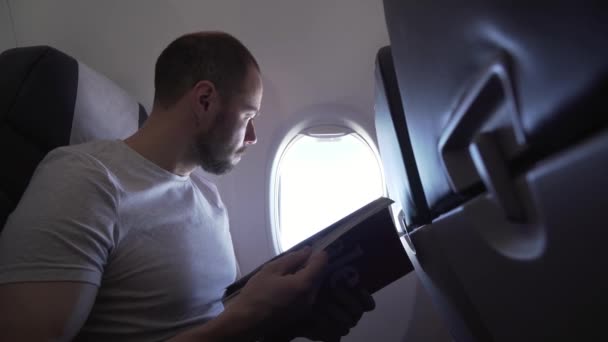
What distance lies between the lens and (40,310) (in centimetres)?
75

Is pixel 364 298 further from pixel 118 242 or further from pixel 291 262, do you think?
pixel 118 242

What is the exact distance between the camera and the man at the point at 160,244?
79 centimetres

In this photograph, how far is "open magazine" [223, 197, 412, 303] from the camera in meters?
0.79

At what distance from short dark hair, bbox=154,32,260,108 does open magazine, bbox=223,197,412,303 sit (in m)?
0.72

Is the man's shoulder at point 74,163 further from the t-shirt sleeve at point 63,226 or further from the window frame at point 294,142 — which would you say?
the window frame at point 294,142

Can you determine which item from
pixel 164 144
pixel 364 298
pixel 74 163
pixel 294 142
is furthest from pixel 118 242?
pixel 294 142

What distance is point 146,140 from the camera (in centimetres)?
122

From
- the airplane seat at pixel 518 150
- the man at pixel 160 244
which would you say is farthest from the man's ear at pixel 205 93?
the airplane seat at pixel 518 150

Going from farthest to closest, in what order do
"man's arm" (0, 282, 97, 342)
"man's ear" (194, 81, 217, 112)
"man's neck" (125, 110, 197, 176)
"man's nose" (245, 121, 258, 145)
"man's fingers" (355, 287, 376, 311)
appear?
"man's nose" (245, 121, 258, 145) < "man's ear" (194, 81, 217, 112) < "man's neck" (125, 110, 197, 176) < "man's fingers" (355, 287, 376, 311) < "man's arm" (0, 282, 97, 342)

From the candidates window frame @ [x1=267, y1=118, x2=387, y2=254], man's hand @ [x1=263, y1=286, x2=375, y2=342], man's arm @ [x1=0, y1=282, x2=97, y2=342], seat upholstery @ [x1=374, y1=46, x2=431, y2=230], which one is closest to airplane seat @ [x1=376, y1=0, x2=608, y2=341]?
seat upholstery @ [x1=374, y1=46, x2=431, y2=230]

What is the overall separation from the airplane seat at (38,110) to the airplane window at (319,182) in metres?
0.74

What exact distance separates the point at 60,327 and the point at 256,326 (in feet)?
1.28

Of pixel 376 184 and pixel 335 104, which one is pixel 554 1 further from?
pixel 376 184

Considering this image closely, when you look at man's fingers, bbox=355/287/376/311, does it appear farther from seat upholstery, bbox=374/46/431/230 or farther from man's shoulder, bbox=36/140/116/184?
man's shoulder, bbox=36/140/116/184
